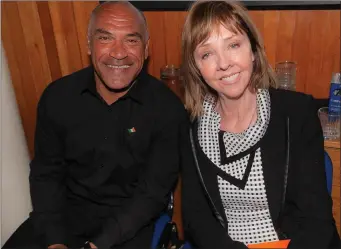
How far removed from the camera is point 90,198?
6.46 ft

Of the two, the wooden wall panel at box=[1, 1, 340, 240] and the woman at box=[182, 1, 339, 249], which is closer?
the woman at box=[182, 1, 339, 249]

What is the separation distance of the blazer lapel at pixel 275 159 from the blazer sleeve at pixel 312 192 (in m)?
0.07

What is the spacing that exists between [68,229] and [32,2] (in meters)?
1.29

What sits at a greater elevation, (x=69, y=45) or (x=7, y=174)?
(x=69, y=45)

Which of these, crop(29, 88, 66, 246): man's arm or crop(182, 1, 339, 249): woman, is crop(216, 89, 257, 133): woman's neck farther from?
crop(29, 88, 66, 246): man's arm

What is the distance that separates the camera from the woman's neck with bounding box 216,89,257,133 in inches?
64.9

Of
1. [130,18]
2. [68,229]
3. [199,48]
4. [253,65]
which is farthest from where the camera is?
[68,229]

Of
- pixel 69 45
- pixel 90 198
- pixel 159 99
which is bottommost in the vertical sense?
pixel 90 198

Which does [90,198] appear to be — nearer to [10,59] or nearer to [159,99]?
[159,99]

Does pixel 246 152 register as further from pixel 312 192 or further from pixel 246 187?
pixel 312 192

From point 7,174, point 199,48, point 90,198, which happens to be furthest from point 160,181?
point 7,174

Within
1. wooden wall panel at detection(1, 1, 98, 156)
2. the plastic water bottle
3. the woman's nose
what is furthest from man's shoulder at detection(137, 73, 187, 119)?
the plastic water bottle

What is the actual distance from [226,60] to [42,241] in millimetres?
1201

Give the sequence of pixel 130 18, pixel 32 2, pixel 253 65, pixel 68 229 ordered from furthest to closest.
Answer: pixel 32 2 → pixel 68 229 → pixel 130 18 → pixel 253 65
